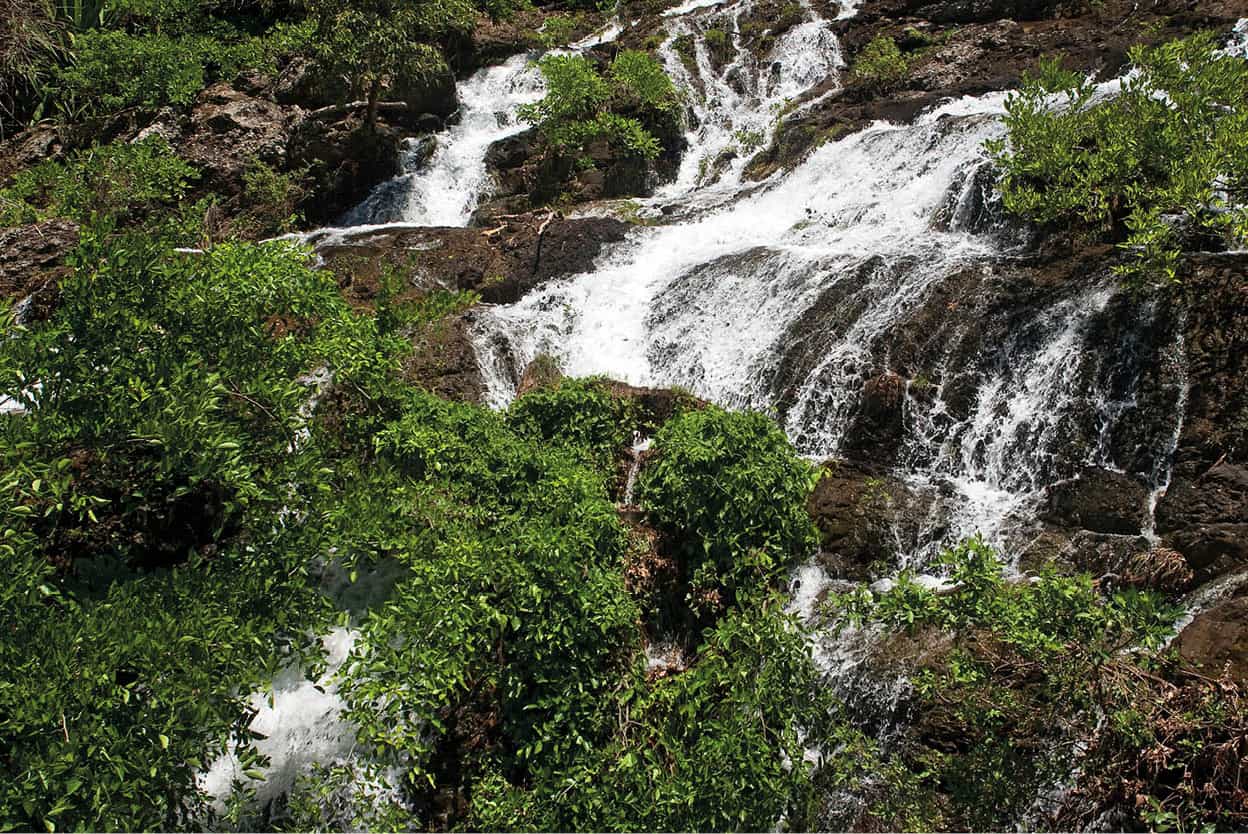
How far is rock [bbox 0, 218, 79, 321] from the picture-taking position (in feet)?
36.3

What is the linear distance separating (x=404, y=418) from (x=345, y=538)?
180 centimetres

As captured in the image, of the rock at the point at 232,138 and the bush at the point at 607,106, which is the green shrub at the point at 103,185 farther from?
the bush at the point at 607,106

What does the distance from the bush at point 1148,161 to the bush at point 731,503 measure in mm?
3879

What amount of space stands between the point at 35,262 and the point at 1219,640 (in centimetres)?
1422

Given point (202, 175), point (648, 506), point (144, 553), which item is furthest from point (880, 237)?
point (202, 175)

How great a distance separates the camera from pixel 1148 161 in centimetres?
862

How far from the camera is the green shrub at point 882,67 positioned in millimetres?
15945

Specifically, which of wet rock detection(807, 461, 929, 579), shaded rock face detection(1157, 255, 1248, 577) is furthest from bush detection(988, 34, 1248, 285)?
wet rock detection(807, 461, 929, 579)

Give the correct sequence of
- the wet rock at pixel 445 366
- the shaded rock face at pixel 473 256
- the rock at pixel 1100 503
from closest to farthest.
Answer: the rock at pixel 1100 503 < the wet rock at pixel 445 366 < the shaded rock face at pixel 473 256

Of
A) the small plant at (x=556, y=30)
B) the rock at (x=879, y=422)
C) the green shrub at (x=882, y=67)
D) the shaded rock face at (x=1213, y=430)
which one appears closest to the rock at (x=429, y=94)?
the small plant at (x=556, y=30)

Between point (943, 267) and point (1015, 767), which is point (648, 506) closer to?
point (1015, 767)

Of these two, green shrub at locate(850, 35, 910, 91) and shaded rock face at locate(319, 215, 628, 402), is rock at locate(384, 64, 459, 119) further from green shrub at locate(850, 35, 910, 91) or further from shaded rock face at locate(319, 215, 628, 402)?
green shrub at locate(850, 35, 910, 91)

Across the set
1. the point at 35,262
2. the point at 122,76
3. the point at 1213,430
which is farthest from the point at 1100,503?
the point at 122,76

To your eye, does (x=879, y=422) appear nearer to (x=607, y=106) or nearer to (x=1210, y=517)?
(x=1210, y=517)
